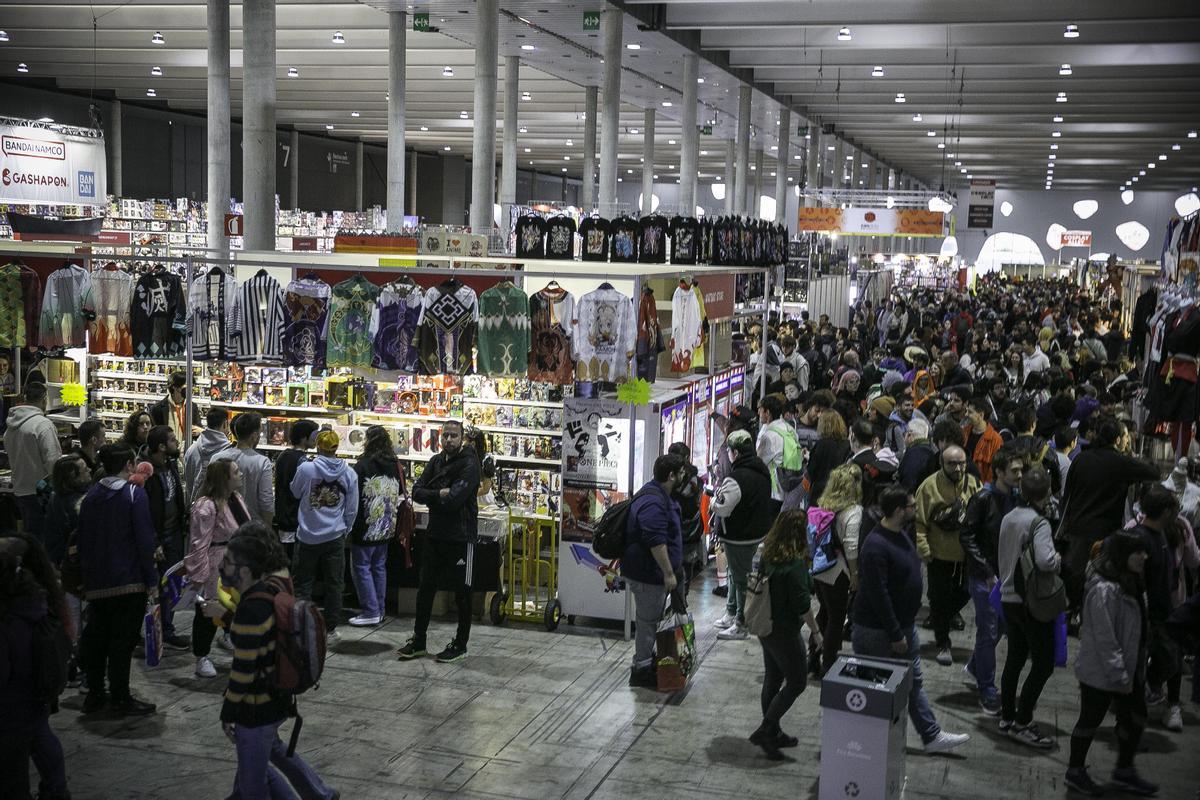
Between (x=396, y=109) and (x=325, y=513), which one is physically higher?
(x=396, y=109)

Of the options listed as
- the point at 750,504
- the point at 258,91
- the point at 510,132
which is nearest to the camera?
the point at 750,504

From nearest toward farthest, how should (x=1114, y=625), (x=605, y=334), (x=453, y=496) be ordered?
(x=1114, y=625)
(x=453, y=496)
(x=605, y=334)

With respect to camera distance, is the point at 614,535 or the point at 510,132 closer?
the point at 614,535

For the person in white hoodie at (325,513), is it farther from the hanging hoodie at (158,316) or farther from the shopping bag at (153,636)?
the hanging hoodie at (158,316)

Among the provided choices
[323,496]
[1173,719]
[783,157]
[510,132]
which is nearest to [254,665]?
[323,496]

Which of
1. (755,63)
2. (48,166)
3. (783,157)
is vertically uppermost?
(755,63)

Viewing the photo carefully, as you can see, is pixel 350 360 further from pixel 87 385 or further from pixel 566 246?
pixel 566 246

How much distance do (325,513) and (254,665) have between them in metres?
3.18

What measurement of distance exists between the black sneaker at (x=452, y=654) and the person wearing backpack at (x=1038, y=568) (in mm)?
3372

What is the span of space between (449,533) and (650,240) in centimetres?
633

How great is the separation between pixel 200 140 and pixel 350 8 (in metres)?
17.1

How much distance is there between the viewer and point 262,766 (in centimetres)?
483

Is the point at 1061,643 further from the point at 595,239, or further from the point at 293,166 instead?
the point at 293,166

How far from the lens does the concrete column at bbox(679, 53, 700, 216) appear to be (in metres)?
22.4
